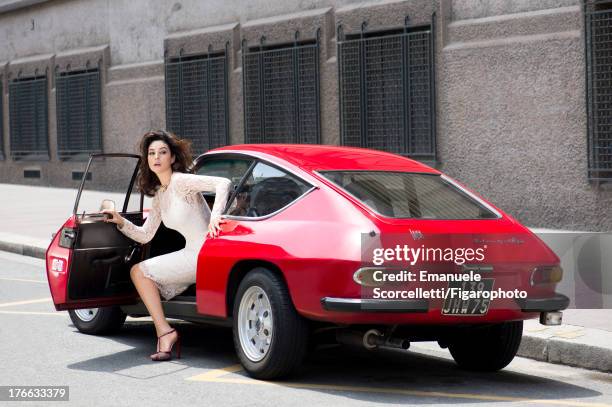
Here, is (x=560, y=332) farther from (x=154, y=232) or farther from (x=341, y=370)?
(x=154, y=232)

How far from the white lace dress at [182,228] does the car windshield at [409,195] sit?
1.07 m

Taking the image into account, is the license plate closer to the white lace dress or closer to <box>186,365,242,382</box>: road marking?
<box>186,365,242,382</box>: road marking

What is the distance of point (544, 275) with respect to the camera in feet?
21.6

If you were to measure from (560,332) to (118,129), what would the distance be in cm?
1787

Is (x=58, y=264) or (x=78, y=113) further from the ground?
(x=78, y=113)

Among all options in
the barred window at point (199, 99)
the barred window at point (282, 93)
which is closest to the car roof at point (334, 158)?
the barred window at point (282, 93)

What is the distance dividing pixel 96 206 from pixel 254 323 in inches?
553

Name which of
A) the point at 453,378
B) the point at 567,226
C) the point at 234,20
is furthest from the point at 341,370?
the point at 234,20

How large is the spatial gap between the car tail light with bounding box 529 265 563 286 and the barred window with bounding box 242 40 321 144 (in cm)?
1202

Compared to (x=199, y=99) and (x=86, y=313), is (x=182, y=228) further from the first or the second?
(x=199, y=99)

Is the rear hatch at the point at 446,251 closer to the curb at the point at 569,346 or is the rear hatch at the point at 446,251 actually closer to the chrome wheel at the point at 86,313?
the curb at the point at 569,346

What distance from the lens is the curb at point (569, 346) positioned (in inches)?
292

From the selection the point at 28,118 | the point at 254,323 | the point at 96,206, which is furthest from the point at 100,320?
the point at 28,118

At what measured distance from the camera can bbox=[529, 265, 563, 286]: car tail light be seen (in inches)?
257
